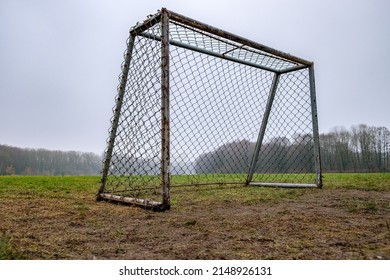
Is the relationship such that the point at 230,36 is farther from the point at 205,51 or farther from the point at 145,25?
the point at 145,25

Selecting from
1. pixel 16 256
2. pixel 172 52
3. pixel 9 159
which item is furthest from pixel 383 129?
pixel 9 159

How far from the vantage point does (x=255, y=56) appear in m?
5.54

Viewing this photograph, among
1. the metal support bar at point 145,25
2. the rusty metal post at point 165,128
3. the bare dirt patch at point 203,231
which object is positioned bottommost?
the bare dirt patch at point 203,231

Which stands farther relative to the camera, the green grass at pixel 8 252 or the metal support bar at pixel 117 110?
the metal support bar at pixel 117 110

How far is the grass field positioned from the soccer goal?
602mm

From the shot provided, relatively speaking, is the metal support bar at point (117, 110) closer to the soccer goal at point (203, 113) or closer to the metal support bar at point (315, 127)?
the soccer goal at point (203, 113)

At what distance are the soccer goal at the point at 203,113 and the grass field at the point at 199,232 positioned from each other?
602 millimetres

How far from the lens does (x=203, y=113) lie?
5320mm

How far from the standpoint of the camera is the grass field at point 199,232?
158 cm

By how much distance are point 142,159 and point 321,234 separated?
7.00 feet

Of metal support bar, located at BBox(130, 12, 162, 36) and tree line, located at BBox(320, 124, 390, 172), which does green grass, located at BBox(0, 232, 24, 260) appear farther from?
tree line, located at BBox(320, 124, 390, 172)

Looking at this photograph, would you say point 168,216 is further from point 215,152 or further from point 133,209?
point 215,152

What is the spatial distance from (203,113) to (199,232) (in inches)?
136

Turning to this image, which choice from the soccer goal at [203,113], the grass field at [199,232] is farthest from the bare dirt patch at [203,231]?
the soccer goal at [203,113]
